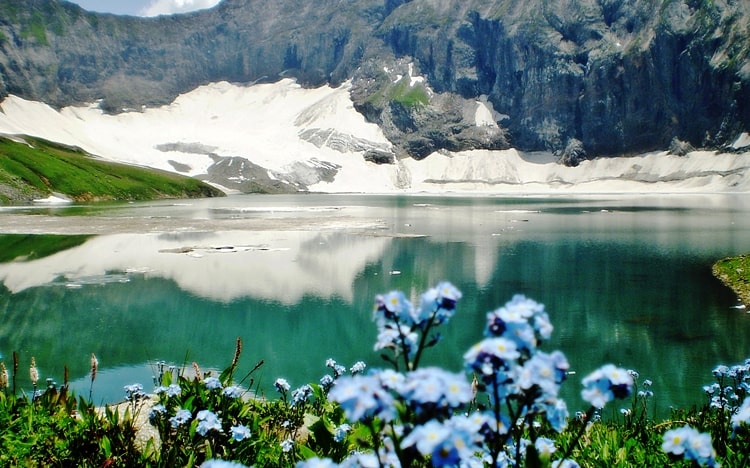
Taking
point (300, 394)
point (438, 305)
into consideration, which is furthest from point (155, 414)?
point (438, 305)

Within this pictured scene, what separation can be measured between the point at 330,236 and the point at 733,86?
179 metres

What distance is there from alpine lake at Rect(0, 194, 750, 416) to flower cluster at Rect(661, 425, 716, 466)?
6.43 meters

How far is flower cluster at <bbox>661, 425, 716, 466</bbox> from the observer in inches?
117

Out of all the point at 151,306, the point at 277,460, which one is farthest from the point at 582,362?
the point at 151,306

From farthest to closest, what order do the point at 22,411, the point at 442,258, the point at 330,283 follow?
the point at 442,258
the point at 330,283
the point at 22,411

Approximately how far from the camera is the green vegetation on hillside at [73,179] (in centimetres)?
10212

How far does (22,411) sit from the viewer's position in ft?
24.0

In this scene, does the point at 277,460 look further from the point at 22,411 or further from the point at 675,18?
the point at 675,18

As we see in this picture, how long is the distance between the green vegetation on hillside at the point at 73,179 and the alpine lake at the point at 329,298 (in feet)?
207

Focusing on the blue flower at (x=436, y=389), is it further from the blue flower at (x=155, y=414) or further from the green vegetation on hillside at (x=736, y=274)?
the green vegetation on hillside at (x=736, y=274)

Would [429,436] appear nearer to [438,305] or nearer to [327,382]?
[438,305]

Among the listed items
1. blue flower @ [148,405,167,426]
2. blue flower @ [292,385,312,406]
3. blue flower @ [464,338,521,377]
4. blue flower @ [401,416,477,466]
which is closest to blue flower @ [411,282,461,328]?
blue flower @ [464,338,521,377]

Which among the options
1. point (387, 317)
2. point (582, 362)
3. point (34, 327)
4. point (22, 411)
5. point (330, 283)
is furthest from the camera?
point (330, 283)

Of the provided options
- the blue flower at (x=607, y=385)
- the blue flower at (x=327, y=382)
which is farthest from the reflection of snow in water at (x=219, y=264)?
the blue flower at (x=607, y=385)
